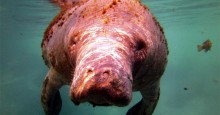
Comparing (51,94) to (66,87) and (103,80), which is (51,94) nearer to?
(103,80)

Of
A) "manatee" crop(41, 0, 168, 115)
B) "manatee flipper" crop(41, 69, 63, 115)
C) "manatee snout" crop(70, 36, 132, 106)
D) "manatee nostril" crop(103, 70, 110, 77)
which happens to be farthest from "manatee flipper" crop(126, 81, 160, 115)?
"manatee nostril" crop(103, 70, 110, 77)

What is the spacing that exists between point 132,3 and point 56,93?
13.6 ft

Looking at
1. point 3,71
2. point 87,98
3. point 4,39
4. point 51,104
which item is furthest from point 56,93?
point 4,39

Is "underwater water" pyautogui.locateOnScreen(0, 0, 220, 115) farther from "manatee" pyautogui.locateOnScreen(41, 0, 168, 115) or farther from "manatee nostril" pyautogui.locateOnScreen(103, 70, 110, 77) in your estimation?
"manatee nostril" pyautogui.locateOnScreen(103, 70, 110, 77)

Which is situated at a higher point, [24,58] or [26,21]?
[26,21]

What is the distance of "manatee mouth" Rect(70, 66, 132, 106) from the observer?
2373 millimetres

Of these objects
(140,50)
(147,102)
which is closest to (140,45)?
(140,50)

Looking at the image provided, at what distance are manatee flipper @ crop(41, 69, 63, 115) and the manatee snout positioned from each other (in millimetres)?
3825

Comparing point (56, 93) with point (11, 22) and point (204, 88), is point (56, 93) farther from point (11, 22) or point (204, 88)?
point (204, 88)

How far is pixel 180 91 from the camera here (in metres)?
34.0

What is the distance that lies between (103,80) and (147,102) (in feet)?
16.1

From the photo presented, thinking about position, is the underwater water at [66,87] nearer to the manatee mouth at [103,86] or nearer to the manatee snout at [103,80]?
the manatee snout at [103,80]

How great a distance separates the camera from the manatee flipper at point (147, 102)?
6.53m

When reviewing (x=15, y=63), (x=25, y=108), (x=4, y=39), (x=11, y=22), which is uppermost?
(x=11, y=22)
